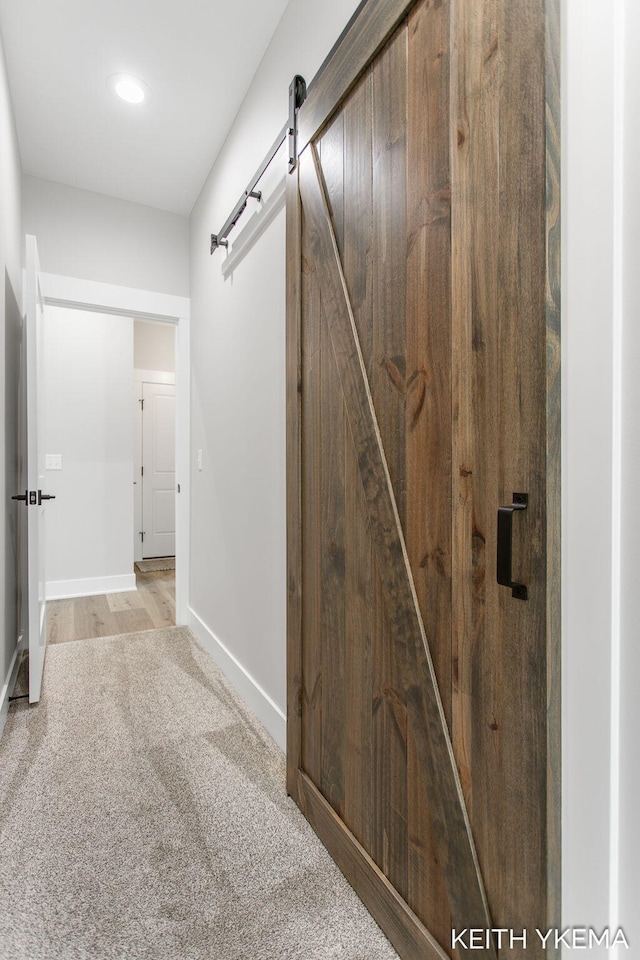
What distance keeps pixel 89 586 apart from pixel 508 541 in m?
4.12

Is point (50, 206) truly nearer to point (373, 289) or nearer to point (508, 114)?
point (373, 289)

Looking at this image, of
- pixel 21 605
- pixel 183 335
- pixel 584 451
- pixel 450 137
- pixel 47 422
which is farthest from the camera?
pixel 47 422

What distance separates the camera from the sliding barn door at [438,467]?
74cm

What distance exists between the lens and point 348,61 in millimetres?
1185

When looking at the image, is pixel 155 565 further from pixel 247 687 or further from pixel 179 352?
pixel 247 687

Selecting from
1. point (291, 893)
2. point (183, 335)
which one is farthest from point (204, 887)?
point (183, 335)

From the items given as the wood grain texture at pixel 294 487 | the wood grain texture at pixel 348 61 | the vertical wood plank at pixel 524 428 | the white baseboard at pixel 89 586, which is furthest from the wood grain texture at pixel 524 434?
the white baseboard at pixel 89 586

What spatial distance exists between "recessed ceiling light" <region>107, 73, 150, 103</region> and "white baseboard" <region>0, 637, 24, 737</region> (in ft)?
8.99

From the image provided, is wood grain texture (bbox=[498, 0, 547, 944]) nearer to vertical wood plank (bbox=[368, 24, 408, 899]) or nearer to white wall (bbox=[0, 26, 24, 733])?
vertical wood plank (bbox=[368, 24, 408, 899])

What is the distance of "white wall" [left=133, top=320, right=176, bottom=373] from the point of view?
17.6 ft

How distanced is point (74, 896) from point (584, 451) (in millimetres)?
1570

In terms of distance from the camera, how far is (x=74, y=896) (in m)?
1.19

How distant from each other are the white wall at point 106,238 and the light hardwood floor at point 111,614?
2279mm

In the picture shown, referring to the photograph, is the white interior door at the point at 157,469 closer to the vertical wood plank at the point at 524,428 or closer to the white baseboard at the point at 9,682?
the white baseboard at the point at 9,682
